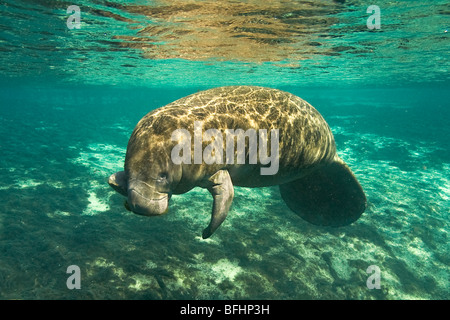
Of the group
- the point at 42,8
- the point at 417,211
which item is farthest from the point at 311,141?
the point at 42,8

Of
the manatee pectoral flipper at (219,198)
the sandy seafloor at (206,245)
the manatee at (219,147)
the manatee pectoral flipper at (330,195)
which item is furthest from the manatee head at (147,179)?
the manatee pectoral flipper at (330,195)

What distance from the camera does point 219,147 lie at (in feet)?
11.1

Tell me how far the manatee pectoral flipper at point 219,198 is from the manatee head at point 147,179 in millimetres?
619

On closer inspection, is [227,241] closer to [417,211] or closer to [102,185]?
[102,185]

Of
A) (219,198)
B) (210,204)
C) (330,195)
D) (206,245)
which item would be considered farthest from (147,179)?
(210,204)

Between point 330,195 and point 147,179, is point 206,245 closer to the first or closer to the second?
point 330,195

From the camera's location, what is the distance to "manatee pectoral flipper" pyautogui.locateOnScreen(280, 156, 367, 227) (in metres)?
5.54

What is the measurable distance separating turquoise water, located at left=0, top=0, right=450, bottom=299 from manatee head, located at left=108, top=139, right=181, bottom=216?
269 cm

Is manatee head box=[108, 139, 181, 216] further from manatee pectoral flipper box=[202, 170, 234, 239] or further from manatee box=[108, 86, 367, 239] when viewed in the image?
manatee pectoral flipper box=[202, 170, 234, 239]

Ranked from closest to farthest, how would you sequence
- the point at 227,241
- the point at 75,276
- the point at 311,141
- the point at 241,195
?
the point at 311,141 < the point at 75,276 < the point at 227,241 < the point at 241,195

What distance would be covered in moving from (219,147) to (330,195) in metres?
3.41

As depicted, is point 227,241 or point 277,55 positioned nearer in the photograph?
point 227,241

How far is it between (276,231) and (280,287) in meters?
2.08

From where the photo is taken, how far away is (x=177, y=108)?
347cm
